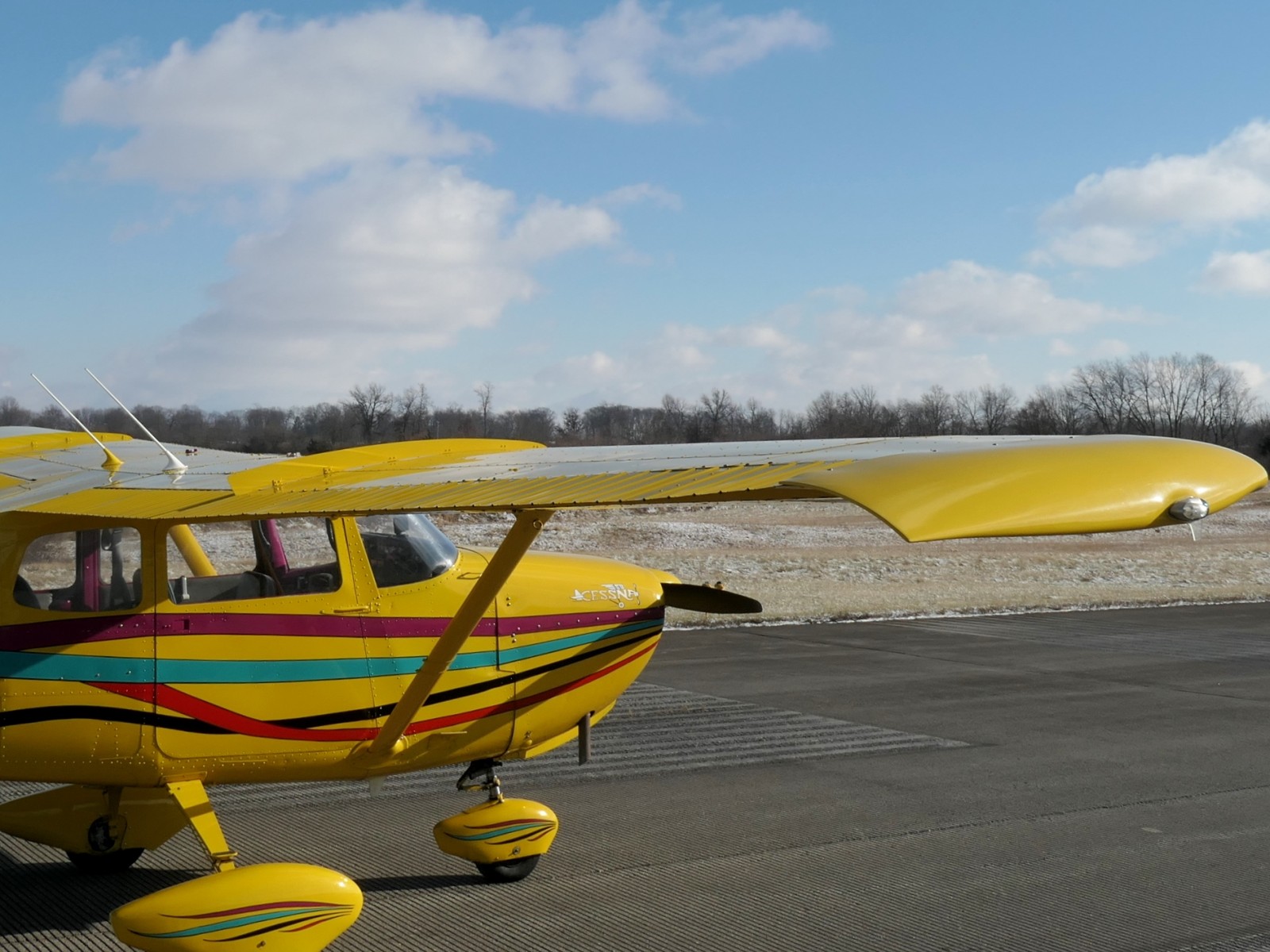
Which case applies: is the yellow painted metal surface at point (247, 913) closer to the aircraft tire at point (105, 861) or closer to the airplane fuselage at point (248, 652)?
the airplane fuselage at point (248, 652)

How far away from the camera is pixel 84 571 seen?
518 centimetres

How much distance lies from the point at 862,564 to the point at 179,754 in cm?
2164

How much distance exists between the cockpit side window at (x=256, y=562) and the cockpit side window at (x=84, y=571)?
0.19m

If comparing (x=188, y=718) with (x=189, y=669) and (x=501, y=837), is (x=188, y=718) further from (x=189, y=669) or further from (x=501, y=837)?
(x=501, y=837)

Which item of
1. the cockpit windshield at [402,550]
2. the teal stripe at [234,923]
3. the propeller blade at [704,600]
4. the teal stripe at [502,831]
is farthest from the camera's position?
the propeller blade at [704,600]

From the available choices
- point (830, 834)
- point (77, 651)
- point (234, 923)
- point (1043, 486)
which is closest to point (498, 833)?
point (234, 923)

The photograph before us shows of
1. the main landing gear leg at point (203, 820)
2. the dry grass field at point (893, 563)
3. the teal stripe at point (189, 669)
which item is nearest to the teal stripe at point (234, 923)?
the main landing gear leg at point (203, 820)

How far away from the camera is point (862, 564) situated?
2569 cm

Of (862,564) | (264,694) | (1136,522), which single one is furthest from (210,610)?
(862,564)

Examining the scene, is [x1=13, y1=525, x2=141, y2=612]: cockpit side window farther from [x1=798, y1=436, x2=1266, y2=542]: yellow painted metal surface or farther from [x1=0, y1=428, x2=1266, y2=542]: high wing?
[x1=798, y1=436, x2=1266, y2=542]: yellow painted metal surface

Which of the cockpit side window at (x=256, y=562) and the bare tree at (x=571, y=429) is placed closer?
the cockpit side window at (x=256, y=562)

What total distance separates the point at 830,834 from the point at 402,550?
2991 millimetres

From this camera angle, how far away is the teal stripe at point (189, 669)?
5039 mm

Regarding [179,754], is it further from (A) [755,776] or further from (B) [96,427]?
(B) [96,427]
